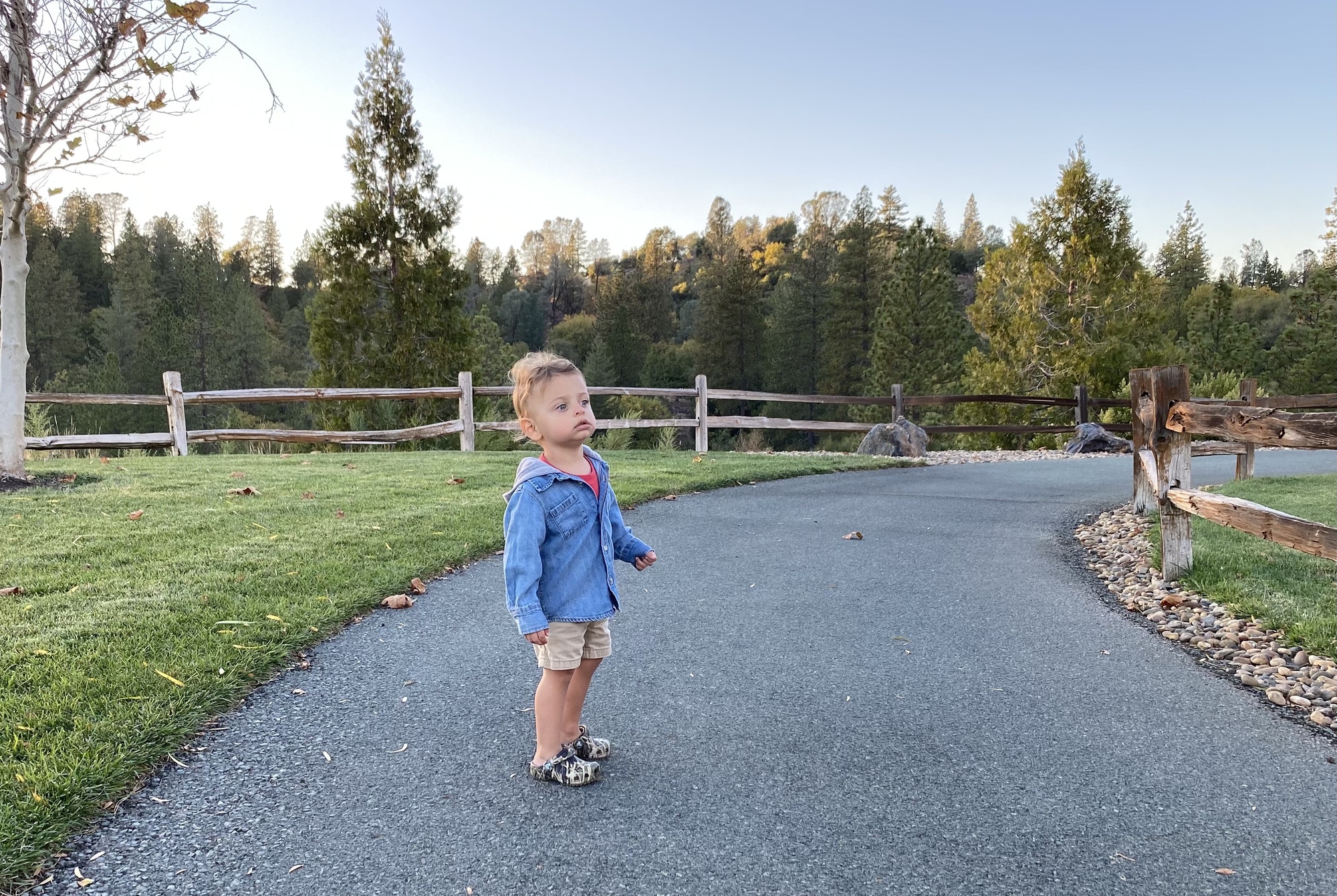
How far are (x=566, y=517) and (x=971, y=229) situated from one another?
9082 cm

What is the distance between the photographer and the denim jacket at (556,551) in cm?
238

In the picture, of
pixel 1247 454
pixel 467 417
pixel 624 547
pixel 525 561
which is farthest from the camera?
pixel 467 417

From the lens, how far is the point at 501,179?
2792 cm

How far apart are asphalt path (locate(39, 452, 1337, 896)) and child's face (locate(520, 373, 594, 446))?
3.88ft

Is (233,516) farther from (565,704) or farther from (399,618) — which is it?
(565,704)

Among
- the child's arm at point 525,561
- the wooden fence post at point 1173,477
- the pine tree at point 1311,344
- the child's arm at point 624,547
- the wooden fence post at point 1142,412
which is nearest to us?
the child's arm at point 525,561

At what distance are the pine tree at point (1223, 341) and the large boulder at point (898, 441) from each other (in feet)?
80.0

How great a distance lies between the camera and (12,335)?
7277 mm

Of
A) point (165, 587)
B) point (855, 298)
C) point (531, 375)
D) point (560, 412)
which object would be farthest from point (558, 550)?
point (855, 298)

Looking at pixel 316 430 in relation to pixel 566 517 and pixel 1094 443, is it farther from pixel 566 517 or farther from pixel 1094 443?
pixel 1094 443

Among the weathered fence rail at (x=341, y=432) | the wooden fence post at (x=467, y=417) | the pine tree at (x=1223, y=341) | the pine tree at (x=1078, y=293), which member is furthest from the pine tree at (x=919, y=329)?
the wooden fence post at (x=467, y=417)

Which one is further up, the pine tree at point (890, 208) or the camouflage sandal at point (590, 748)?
the pine tree at point (890, 208)

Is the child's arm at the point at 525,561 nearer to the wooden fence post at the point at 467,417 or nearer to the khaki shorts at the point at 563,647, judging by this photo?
the khaki shorts at the point at 563,647

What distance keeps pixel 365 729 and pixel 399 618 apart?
4.61 ft
